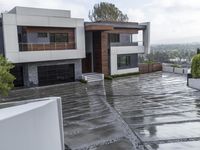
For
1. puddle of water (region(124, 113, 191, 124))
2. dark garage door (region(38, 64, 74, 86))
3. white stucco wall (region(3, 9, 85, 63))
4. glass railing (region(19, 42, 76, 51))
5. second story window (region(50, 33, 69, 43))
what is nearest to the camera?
puddle of water (region(124, 113, 191, 124))

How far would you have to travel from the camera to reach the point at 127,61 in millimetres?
32469

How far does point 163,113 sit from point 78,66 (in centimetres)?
1595

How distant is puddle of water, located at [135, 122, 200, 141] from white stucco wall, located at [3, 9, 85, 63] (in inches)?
606

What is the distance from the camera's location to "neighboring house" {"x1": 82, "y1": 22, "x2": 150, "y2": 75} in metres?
29.3

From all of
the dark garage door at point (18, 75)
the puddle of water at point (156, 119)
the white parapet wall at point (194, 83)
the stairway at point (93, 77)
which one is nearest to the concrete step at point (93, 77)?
the stairway at point (93, 77)

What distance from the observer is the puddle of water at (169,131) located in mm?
9969

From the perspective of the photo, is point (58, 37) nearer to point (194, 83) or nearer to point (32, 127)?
point (194, 83)

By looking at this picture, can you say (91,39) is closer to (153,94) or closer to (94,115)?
(153,94)

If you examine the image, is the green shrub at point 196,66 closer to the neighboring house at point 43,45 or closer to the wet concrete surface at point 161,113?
the wet concrete surface at point 161,113

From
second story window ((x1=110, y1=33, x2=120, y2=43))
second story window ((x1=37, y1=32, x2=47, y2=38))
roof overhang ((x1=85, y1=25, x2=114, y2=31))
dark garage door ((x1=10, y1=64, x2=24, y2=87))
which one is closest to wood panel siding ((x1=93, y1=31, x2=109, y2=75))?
roof overhang ((x1=85, y1=25, x2=114, y2=31))

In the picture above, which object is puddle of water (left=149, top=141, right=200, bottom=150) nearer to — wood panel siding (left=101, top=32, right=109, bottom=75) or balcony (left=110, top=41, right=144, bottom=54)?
wood panel siding (left=101, top=32, right=109, bottom=75)

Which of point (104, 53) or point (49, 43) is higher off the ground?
point (49, 43)

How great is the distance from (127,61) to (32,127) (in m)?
27.7

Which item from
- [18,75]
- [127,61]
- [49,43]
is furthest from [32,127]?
[127,61]
